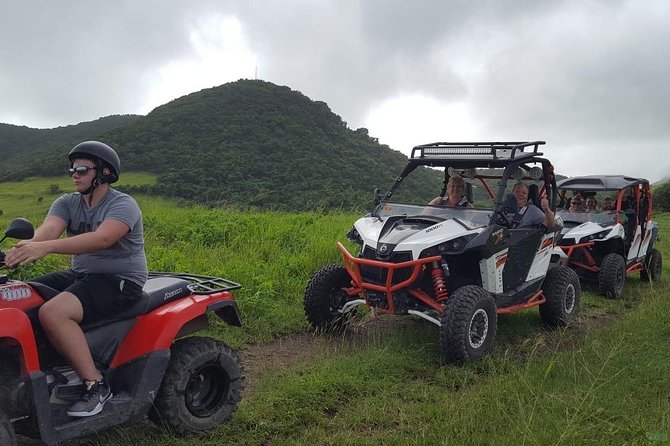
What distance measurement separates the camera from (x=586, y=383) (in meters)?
4.43

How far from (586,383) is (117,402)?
333 centimetres

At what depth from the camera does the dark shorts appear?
3.29m

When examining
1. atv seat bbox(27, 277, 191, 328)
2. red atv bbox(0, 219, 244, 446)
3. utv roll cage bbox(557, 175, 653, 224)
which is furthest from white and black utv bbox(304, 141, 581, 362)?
utv roll cage bbox(557, 175, 653, 224)

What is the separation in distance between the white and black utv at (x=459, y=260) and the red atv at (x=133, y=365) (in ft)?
6.08

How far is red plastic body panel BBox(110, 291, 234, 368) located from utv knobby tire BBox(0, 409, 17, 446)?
72 cm

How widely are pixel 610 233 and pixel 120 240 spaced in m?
7.88

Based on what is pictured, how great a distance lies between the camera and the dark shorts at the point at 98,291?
10.8ft

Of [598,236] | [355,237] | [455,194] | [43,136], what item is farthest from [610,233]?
[43,136]

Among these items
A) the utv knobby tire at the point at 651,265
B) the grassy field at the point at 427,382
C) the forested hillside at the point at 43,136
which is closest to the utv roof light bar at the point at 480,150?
the grassy field at the point at 427,382

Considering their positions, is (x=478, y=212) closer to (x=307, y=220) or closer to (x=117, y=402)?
(x=117, y=402)

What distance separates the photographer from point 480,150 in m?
6.23

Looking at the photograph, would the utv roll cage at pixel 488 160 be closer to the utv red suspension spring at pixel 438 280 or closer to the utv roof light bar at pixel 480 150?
the utv roof light bar at pixel 480 150

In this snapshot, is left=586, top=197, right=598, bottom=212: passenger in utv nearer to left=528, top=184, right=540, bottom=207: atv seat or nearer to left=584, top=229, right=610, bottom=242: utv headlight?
left=584, top=229, right=610, bottom=242: utv headlight

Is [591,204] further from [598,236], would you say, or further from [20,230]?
[20,230]
